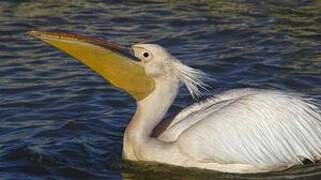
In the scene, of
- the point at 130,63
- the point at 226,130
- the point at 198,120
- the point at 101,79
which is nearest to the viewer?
the point at 226,130

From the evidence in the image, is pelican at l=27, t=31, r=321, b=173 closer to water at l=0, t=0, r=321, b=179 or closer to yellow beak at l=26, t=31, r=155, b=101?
yellow beak at l=26, t=31, r=155, b=101

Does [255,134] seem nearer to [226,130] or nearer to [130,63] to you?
[226,130]

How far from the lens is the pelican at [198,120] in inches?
287

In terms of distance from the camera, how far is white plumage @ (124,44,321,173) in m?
7.29

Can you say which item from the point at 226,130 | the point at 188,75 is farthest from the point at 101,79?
the point at 226,130

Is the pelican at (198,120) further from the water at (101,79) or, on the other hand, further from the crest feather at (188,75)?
the water at (101,79)

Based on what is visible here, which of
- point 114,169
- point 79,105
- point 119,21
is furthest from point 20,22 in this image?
point 114,169

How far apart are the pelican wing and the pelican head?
0.34 metres

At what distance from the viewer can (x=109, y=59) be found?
296 inches

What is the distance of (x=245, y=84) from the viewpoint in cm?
928

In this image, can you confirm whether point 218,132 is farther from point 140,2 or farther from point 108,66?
point 140,2

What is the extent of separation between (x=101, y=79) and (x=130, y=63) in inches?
81.7

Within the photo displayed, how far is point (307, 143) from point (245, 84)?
76.9 inches

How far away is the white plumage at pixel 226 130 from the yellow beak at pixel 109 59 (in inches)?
2.9
